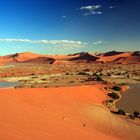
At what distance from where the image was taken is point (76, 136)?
11961 mm

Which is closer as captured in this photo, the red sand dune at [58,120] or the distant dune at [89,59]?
the red sand dune at [58,120]

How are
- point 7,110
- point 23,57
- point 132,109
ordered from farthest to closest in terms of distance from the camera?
1. point 23,57
2. point 132,109
3. point 7,110

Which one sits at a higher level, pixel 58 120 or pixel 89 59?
pixel 58 120

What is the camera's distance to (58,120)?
1493 cm

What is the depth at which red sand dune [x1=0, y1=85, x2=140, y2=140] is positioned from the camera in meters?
10.5

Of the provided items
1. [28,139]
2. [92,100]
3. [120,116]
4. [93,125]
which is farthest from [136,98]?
[28,139]

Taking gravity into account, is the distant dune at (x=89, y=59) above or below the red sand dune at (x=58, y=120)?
below

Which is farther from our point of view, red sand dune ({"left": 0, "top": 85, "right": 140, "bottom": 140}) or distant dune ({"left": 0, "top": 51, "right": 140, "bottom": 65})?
distant dune ({"left": 0, "top": 51, "right": 140, "bottom": 65})

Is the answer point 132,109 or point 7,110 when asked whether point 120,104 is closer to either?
point 132,109

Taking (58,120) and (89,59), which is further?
(89,59)

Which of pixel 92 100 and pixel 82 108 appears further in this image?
pixel 92 100

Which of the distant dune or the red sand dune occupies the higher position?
the red sand dune

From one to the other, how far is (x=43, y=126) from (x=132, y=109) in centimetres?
1672

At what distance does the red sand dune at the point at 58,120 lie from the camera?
10516mm
